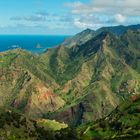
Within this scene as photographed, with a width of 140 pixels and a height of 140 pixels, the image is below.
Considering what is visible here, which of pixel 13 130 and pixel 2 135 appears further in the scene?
pixel 13 130

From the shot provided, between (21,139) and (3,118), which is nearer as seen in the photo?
(21,139)

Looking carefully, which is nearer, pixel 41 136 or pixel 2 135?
pixel 2 135

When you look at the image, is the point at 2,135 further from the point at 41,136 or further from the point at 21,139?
the point at 41,136

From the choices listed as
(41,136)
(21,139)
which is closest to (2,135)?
(21,139)
